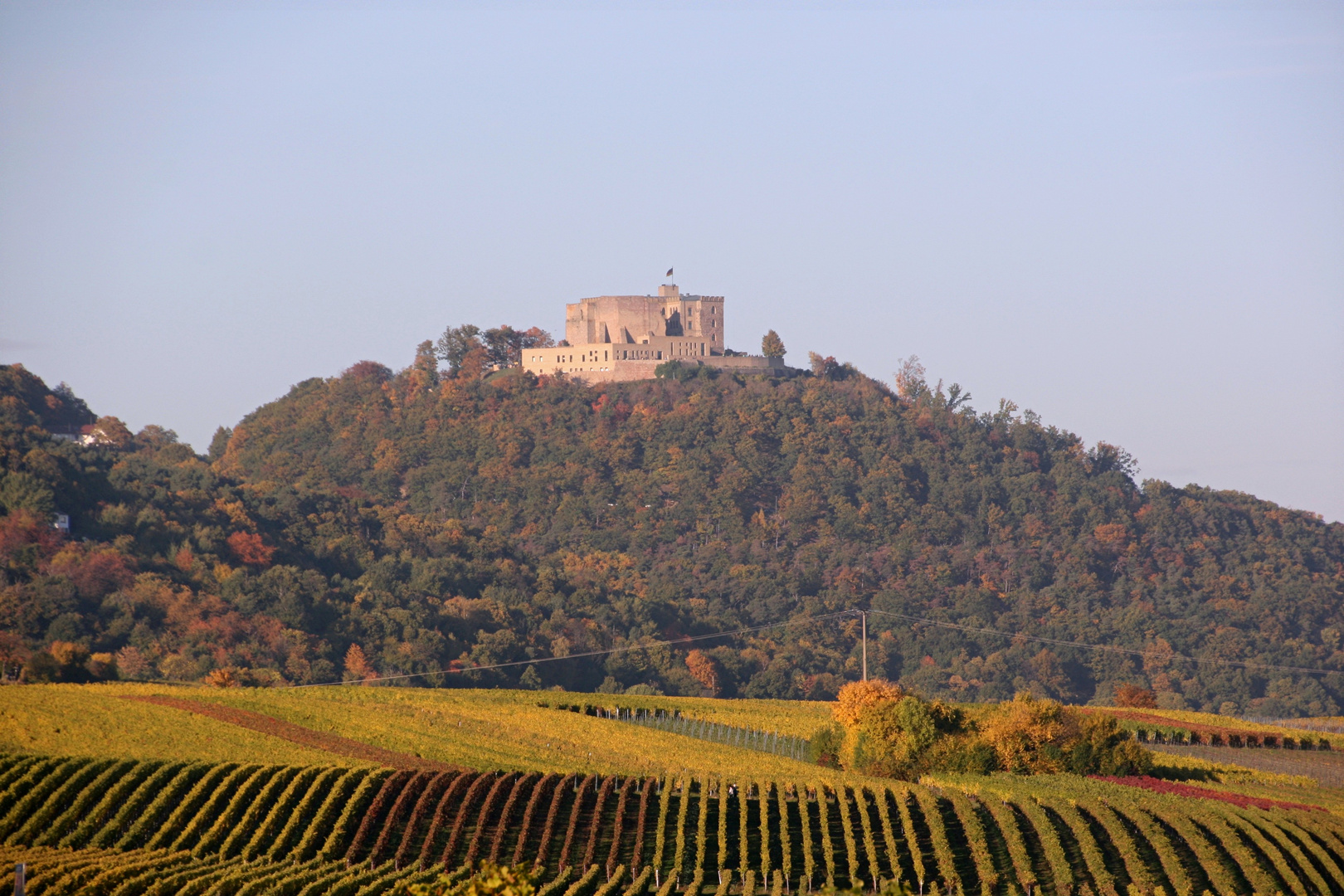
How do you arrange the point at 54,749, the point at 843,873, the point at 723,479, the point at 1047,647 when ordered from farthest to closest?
the point at 723,479
the point at 1047,647
the point at 54,749
the point at 843,873

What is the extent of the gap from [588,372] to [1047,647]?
41862mm

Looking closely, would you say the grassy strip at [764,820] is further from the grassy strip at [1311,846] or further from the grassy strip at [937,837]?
the grassy strip at [1311,846]

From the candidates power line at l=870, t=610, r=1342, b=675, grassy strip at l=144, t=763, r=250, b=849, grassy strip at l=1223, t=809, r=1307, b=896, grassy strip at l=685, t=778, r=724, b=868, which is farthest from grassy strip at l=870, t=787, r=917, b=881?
power line at l=870, t=610, r=1342, b=675

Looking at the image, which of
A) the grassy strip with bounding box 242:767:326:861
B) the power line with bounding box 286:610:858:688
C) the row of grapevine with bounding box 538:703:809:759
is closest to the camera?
the grassy strip with bounding box 242:767:326:861

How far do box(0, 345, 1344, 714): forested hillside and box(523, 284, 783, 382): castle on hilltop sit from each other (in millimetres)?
2598

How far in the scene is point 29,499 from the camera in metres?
61.8

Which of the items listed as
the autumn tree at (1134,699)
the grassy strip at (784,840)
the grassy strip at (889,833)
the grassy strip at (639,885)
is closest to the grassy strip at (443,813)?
the grassy strip at (639,885)

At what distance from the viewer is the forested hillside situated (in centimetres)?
6228

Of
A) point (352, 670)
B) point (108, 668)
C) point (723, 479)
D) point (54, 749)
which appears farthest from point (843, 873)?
point (723, 479)

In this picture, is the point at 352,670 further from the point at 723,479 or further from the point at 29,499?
the point at 723,479

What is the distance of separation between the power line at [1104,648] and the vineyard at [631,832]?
52328 millimetres

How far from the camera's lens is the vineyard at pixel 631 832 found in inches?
1073

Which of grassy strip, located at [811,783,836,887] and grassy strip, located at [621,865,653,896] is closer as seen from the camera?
grassy strip, located at [621,865,653,896]

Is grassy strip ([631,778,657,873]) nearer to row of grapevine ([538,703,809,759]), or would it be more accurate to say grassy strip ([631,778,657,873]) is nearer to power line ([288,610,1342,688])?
row of grapevine ([538,703,809,759])
